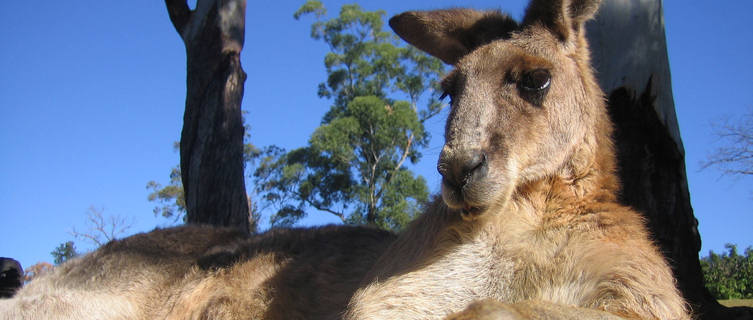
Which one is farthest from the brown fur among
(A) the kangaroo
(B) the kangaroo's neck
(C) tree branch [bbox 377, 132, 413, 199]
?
(C) tree branch [bbox 377, 132, 413, 199]

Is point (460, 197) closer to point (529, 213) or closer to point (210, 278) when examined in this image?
point (529, 213)

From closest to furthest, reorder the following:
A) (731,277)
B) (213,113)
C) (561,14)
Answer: (561,14)
(213,113)
(731,277)

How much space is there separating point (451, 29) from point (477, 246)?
206 cm

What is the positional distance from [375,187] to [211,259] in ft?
91.0

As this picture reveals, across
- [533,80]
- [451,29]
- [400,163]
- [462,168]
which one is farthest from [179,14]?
[400,163]

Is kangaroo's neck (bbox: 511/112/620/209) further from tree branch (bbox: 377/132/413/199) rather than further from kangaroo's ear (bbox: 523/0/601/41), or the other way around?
tree branch (bbox: 377/132/413/199)

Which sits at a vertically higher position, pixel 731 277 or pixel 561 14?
pixel 561 14

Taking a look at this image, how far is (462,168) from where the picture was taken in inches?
130

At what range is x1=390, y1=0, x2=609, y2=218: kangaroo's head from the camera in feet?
11.0

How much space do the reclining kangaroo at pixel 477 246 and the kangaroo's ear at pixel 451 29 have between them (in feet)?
0.04

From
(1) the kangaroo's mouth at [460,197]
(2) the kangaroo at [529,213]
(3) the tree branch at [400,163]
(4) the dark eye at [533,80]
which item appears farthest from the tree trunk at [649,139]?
(3) the tree branch at [400,163]

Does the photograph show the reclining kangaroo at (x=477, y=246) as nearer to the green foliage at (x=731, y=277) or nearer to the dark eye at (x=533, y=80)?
the dark eye at (x=533, y=80)

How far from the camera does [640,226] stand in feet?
11.9

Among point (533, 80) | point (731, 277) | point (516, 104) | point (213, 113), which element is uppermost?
point (213, 113)
